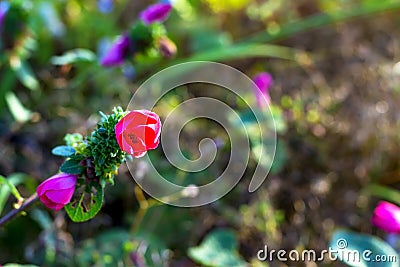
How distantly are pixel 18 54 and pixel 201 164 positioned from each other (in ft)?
1.49

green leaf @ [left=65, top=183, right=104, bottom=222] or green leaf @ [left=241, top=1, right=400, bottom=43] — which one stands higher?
green leaf @ [left=65, top=183, right=104, bottom=222]

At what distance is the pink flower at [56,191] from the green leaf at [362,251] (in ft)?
1.43

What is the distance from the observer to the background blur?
47.2 inches

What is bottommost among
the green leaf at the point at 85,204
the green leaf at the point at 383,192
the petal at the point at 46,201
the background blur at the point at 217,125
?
the green leaf at the point at 383,192

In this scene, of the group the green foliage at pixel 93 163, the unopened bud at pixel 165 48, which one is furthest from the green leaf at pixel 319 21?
the green foliage at pixel 93 163

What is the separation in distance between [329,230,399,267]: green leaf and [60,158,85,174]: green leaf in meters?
0.43

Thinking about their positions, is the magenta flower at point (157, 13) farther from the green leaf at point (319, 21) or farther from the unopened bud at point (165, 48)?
the green leaf at point (319, 21)

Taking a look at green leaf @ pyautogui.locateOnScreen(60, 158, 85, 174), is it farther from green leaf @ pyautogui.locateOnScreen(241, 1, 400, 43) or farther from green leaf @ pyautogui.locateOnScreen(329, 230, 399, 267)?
green leaf @ pyautogui.locateOnScreen(241, 1, 400, 43)

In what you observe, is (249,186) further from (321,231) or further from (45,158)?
(45,158)

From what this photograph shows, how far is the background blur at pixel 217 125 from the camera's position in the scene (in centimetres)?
120

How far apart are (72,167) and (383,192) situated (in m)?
0.87

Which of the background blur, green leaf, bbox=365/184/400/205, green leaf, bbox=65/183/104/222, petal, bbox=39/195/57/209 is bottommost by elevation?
green leaf, bbox=365/184/400/205

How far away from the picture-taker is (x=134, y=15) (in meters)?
1.64

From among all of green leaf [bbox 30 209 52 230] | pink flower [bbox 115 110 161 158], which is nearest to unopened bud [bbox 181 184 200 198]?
green leaf [bbox 30 209 52 230]
